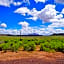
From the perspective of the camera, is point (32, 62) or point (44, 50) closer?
point (32, 62)

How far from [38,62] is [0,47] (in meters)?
12.9

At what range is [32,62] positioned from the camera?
1673 cm

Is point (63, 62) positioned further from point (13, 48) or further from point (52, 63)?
point (13, 48)

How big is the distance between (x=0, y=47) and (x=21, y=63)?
12.9 meters

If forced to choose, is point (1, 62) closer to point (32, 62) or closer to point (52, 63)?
point (32, 62)

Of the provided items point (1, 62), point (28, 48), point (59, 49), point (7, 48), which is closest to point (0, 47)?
point (7, 48)

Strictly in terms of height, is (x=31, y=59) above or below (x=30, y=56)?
below

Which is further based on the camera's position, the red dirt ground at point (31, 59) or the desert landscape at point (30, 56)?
the desert landscape at point (30, 56)

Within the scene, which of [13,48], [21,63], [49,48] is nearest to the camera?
[21,63]

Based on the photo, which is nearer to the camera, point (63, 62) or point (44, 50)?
point (63, 62)

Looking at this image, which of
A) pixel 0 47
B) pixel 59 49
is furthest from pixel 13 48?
pixel 59 49

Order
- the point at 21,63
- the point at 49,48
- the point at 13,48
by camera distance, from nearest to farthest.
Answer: the point at 21,63 → the point at 13,48 → the point at 49,48

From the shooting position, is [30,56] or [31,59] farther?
[30,56]

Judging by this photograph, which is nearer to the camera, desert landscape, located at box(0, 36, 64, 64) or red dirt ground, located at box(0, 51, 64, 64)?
red dirt ground, located at box(0, 51, 64, 64)
